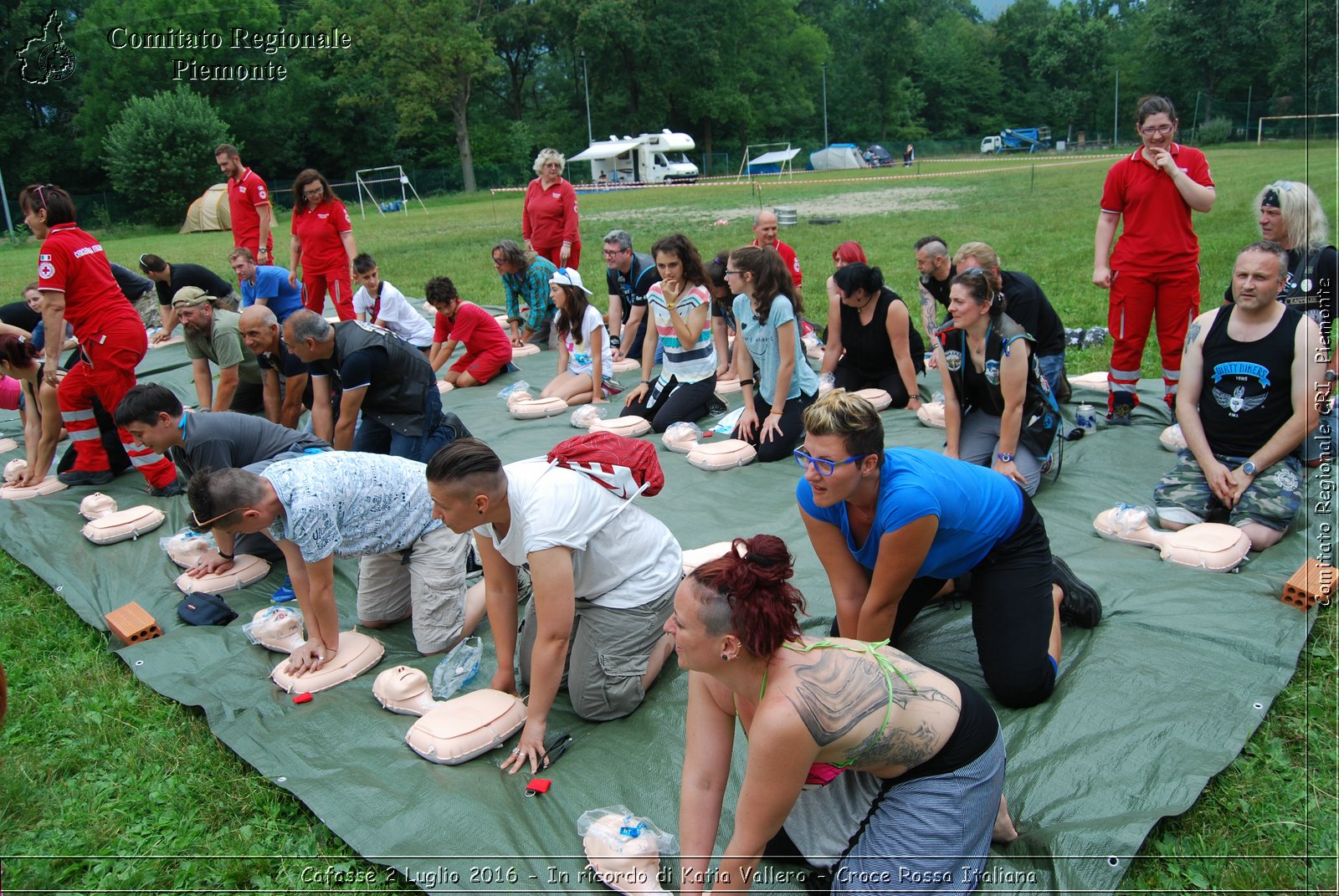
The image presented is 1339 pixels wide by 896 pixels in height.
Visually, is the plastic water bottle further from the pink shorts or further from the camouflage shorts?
the pink shorts

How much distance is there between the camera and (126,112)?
31.7 meters

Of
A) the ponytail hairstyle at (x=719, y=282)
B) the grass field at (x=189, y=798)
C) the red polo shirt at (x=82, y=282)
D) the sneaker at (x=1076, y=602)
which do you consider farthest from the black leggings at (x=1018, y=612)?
the red polo shirt at (x=82, y=282)

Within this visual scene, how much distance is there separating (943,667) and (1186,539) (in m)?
1.53

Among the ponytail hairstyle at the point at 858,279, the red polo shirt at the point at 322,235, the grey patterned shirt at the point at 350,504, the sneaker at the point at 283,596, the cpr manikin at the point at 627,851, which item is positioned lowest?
the cpr manikin at the point at 627,851

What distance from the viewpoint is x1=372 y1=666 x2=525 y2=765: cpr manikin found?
312cm

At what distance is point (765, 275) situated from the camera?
5691mm

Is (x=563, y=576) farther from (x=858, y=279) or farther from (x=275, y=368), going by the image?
(x=275, y=368)

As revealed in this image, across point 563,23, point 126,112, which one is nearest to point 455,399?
point 126,112

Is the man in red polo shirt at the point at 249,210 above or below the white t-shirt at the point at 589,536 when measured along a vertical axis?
above

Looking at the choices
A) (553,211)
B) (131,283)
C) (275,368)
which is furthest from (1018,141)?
(275,368)

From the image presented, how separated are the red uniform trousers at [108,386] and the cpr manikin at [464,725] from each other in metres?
3.80

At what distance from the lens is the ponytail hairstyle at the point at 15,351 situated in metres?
6.02

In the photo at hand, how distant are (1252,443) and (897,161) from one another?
53983 mm

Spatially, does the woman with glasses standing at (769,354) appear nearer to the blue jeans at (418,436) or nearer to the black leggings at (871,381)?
the black leggings at (871,381)
